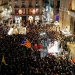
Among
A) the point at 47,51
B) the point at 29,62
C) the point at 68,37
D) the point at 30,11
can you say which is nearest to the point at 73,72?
the point at 29,62

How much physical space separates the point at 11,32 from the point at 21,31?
224 cm

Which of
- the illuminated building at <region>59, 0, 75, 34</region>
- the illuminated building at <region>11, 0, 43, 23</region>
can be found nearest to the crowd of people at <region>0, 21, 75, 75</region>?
the illuminated building at <region>59, 0, 75, 34</region>

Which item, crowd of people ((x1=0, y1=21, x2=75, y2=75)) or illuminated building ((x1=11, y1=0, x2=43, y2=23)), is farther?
illuminated building ((x1=11, y1=0, x2=43, y2=23))

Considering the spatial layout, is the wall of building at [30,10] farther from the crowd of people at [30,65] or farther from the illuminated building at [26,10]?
the crowd of people at [30,65]

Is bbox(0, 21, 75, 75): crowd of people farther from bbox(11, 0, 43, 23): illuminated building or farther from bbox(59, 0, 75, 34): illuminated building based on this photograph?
bbox(11, 0, 43, 23): illuminated building

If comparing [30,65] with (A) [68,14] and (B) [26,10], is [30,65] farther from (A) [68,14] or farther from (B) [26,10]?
(B) [26,10]

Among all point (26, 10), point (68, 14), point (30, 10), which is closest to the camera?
point (68, 14)

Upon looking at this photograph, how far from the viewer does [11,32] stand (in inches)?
1954

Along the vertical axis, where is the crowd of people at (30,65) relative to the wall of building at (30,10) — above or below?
above

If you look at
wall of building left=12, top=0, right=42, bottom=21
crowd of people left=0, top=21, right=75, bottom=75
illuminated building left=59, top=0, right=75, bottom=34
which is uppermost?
crowd of people left=0, top=21, right=75, bottom=75

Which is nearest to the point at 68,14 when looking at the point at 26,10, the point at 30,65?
the point at 30,65

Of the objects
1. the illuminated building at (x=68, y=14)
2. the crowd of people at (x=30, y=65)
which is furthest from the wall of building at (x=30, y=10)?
the crowd of people at (x=30, y=65)

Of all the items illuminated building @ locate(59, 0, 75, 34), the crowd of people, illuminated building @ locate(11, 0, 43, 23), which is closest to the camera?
the crowd of people

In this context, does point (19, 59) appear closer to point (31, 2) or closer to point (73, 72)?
point (73, 72)
